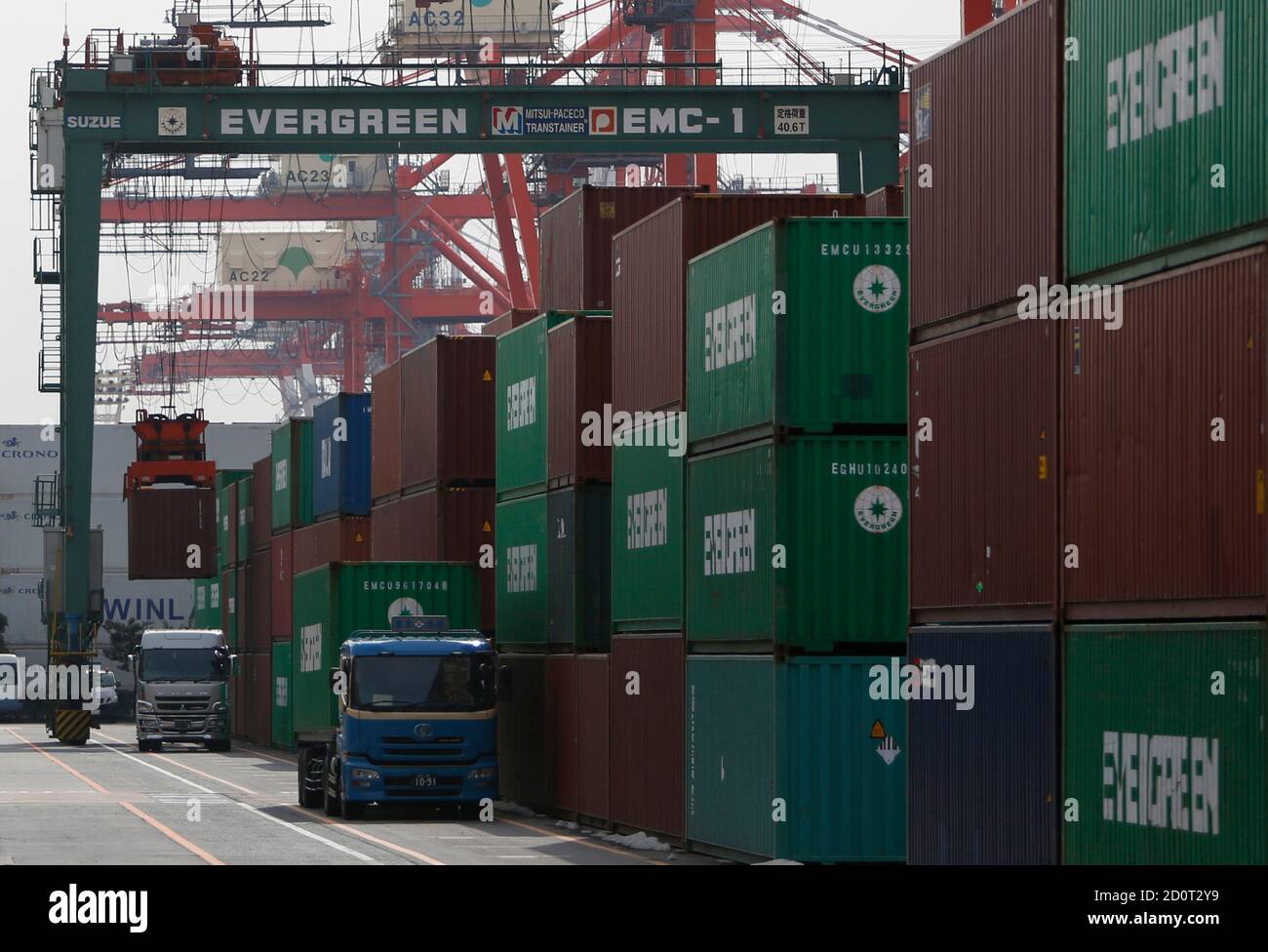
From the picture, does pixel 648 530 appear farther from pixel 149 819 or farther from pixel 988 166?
pixel 988 166

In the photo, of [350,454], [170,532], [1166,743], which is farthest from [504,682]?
[170,532]

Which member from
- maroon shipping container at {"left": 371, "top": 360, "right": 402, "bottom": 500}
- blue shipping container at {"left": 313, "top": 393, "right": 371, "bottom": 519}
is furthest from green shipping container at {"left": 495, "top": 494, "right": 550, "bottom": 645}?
blue shipping container at {"left": 313, "top": 393, "right": 371, "bottom": 519}

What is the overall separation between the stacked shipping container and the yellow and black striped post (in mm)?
Result: 37295

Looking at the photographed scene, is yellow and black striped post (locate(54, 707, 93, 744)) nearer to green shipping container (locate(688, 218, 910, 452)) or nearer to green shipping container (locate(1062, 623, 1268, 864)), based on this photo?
green shipping container (locate(688, 218, 910, 452))

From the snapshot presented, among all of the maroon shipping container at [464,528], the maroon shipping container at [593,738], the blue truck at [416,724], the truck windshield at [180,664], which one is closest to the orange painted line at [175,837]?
the blue truck at [416,724]

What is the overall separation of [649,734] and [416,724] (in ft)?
14.3

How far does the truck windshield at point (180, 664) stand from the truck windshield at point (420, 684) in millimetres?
22279

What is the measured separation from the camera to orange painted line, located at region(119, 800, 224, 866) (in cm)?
2138

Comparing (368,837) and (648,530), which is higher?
(648,530)

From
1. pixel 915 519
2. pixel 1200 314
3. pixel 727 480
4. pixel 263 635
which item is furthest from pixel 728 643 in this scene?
pixel 263 635

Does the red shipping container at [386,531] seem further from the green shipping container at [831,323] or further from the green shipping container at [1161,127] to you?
the green shipping container at [1161,127]

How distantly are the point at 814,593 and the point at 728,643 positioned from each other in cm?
166

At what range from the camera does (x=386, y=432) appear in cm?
3772
